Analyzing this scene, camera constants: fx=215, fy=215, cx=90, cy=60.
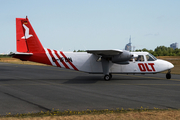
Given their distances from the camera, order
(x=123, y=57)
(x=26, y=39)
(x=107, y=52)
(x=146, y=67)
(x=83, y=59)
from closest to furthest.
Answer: (x=107, y=52) < (x=123, y=57) < (x=146, y=67) < (x=83, y=59) < (x=26, y=39)

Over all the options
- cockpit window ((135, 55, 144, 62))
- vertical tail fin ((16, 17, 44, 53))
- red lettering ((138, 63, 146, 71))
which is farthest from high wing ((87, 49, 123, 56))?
vertical tail fin ((16, 17, 44, 53))

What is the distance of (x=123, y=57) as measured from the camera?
19625 mm

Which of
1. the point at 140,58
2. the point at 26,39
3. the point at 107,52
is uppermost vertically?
the point at 26,39

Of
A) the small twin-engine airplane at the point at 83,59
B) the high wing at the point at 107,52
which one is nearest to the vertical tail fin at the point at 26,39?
the small twin-engine airplane at the point at 83,59

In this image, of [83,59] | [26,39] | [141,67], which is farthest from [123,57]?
[26,39]

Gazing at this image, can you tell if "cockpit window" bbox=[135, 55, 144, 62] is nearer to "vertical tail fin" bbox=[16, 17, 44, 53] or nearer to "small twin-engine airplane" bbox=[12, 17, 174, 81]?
"small twin-engine airplane" bbox=[12, 17, 174, 81]

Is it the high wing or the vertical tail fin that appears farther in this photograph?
the vertical tail fin

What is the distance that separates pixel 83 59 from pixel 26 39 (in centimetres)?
609

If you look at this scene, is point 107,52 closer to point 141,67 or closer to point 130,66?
point 130,66

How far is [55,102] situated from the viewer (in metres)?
10.7

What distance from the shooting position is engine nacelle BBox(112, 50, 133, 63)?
19.5 metres

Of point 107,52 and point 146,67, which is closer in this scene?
point 107,52

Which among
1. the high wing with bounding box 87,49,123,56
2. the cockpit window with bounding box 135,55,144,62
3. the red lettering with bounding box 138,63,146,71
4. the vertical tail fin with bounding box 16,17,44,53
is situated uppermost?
the vertical tail fin with bounding box 16,17,44,53

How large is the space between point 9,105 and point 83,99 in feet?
12.1
